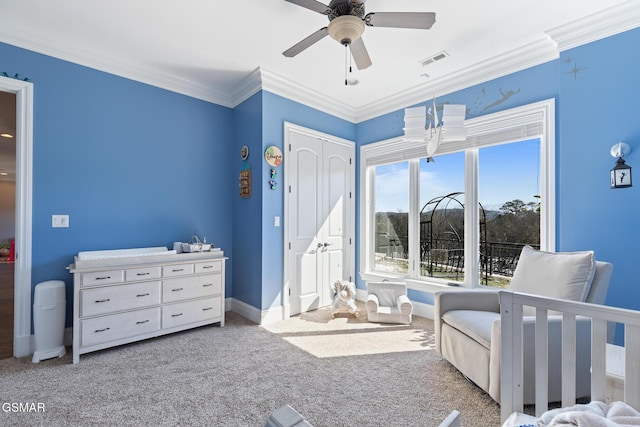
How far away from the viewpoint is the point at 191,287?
293cm

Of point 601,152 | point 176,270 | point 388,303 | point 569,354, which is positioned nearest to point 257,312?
point 176,270

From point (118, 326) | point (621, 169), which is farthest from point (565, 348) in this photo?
point (118, 326)

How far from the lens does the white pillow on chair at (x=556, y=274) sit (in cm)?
179

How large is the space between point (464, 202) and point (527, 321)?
191 centimetres

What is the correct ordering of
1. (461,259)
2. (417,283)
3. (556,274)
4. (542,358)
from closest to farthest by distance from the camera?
(542,358) → (556,274) → (461,259) → (417,283)

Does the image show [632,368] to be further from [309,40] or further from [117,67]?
[117,67]

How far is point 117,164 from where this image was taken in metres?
2.97

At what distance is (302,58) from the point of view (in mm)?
2900

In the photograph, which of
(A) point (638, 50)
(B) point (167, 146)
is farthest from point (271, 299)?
(A) point (638, 50)

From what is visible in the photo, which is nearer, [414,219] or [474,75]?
[474,75]

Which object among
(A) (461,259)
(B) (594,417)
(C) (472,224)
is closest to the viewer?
(B) (594,417)

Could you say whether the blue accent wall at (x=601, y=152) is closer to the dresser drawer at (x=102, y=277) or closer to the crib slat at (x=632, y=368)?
the crib slat at (x=632, y=368)

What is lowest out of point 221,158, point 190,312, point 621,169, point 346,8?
point 190,312

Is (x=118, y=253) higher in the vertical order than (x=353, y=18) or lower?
lower
